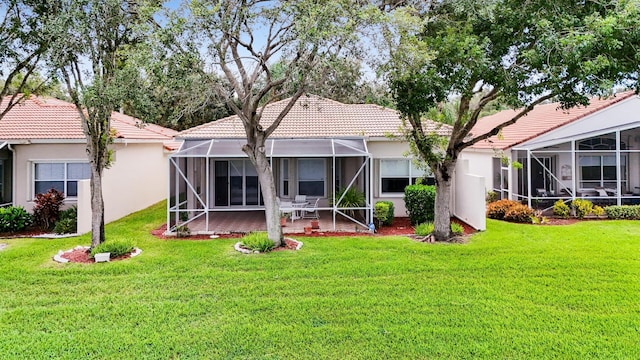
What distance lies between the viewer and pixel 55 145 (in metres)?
17.6

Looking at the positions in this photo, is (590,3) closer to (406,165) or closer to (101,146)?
(406,165)

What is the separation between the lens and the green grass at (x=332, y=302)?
669 cm

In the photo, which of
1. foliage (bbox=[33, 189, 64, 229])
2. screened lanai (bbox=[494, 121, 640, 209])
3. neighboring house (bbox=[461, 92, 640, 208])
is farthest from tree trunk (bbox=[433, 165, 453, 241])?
foliage (bbox=[33, 189, 64, 229])

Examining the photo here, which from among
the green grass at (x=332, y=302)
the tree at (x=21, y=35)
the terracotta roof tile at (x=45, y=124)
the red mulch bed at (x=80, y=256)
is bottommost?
the green grass at (x=332, y=302)

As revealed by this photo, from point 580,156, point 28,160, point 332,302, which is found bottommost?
point 332,302

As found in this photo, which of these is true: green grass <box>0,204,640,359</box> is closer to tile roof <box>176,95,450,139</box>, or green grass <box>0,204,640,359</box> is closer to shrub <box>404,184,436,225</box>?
shrub <box>404,184,436,225</box>

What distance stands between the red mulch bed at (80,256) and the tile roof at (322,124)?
6.95 metres

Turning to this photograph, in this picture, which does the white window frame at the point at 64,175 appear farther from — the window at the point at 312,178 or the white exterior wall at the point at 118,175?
the window at the point at 312,178

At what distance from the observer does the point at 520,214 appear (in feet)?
58.0

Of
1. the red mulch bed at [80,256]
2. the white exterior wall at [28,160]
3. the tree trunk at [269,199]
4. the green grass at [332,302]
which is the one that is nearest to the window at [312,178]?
the green grass at [332,302]

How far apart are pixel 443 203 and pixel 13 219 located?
16.2 metres

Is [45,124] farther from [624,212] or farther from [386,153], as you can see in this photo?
[624,212]

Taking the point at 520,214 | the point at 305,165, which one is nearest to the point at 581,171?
the point at 520,214

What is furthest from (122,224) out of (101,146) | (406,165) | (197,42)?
→ (406,165)
